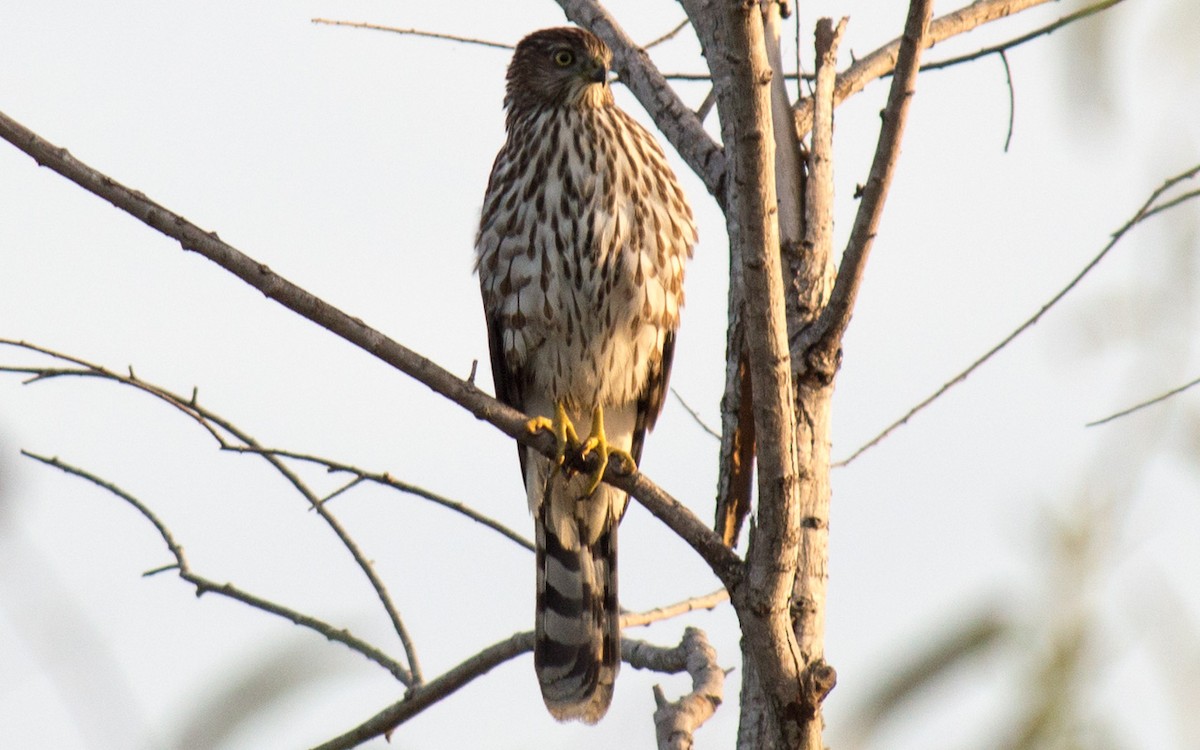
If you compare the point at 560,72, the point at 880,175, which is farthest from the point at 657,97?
the point at 560,72

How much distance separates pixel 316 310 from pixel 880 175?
1.02 metres

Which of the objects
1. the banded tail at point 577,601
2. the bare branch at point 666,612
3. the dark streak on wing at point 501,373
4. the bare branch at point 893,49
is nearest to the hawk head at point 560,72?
the dark streak on wing at point 501,373

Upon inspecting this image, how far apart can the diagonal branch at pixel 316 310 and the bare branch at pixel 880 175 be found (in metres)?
0.47

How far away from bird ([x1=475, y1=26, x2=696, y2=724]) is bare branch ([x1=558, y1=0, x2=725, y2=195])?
2.10 feet

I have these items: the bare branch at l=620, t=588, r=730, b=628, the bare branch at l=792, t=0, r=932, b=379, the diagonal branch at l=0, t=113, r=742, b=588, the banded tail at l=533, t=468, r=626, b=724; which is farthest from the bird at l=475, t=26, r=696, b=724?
the bare branch at l=792, t=0, r=932, b=379

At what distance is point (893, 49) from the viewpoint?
3426 millimetres

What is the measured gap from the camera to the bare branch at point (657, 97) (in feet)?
10.6

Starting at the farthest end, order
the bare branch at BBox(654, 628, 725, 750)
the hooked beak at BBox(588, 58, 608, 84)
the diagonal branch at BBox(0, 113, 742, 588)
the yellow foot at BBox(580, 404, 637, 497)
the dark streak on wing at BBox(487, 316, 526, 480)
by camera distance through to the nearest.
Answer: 1. the hooked beak at BBox(588, 58, 608, 84)
2. the dark streak on wing at BBox(487, 316, 526, 480)
3. the yellow foot at BBox(580, 404, 637, 497)
4. the bare branch at BBox(654, 628, 725, 750)
5. the diagonal branch at BBox(0, 113, 742, 588)

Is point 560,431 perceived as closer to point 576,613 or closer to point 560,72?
point 576,613

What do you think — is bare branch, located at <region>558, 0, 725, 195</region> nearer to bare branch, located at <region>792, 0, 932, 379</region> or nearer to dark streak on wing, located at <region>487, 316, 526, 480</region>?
bare branch, located at <region>792, 0, 932, 379</region>

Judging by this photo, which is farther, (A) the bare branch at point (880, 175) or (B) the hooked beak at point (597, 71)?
(B) the hooked beak at point (597, 71)

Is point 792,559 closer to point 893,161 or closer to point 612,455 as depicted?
point 893,161

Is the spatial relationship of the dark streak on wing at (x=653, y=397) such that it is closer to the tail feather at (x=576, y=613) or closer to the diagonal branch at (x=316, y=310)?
the tail feather at (x=576, y=613)

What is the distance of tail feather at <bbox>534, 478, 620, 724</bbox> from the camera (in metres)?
4.43
